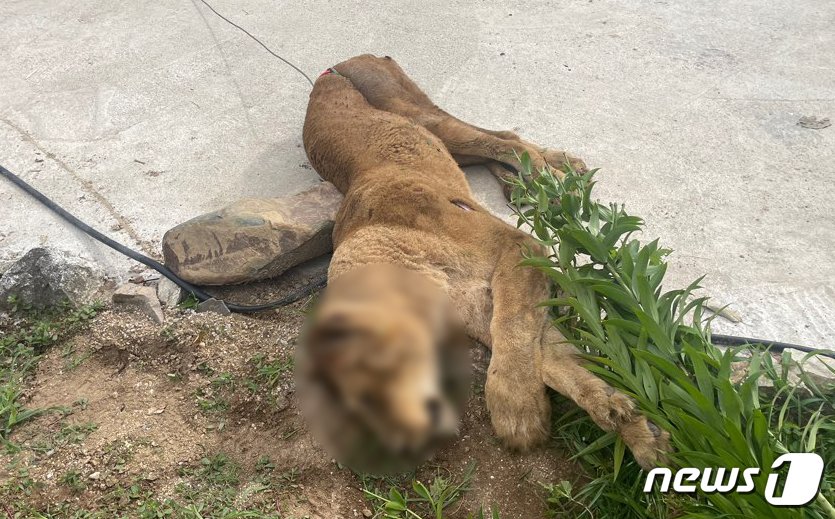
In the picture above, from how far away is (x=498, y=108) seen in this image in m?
5.96

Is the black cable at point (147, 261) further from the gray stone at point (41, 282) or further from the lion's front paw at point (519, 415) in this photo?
the lion's front paw at point (519, 415)

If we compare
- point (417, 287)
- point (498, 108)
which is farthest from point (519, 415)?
point (498, 108)

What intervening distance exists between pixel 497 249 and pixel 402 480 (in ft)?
3.94

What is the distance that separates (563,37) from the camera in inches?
269

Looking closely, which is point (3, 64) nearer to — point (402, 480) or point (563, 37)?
point (563, 37)

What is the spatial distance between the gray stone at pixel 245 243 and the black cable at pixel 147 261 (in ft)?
0.22

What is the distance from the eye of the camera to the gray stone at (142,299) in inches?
166

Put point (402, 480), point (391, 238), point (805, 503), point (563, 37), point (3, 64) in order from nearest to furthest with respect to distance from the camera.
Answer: point (805, 503)
point (402, 480)
point (391, 238)
point (563, 37)
point (3, 64)

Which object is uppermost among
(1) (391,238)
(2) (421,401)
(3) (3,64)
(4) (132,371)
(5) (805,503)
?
(2) (421,401)

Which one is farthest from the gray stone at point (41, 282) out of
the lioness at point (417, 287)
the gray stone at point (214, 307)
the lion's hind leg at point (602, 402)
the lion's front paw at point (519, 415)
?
the lion's hind leg at point (602, 402)

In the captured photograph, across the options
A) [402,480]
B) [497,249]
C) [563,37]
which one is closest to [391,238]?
[497,249]

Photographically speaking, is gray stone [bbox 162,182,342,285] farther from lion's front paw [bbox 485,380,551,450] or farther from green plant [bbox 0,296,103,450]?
lion's front paw [bbox 485,380,551,450]

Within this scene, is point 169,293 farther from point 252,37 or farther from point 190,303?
point 252,37

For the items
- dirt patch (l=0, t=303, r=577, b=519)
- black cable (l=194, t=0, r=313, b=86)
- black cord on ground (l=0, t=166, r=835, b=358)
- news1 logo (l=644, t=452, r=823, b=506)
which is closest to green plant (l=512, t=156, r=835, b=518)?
news1 logo (l=644, t=452, r=823, b=506)
